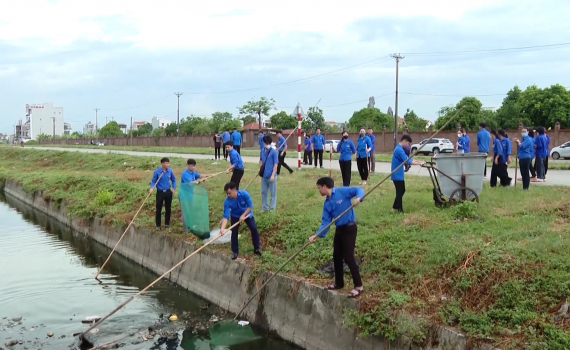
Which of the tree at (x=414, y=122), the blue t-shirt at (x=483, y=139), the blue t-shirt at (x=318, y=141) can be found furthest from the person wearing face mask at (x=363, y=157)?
the tree at (x=414, y=122)

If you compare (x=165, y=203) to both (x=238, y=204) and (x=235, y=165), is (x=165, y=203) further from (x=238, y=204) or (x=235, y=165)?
(x=238, y=204)

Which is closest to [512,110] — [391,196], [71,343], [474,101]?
[474,101]

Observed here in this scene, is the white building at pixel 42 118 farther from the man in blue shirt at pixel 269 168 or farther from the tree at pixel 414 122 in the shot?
the man in blue shirt at pixel 269 168

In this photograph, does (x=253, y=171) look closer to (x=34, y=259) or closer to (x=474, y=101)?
(x=34, y=259)

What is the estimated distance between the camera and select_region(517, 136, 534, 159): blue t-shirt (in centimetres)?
1228

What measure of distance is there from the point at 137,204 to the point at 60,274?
436cm

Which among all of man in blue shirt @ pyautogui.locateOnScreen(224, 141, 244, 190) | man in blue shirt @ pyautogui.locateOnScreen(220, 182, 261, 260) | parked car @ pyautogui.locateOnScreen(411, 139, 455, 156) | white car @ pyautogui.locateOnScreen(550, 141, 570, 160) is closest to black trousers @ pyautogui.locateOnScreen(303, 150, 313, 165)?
man in blue shirt @ pyautogui.locateOnScreen(224, 141, 244, 190)

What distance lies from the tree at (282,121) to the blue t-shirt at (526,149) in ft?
170

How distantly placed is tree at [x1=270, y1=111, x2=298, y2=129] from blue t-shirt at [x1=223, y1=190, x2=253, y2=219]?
54.6 metres

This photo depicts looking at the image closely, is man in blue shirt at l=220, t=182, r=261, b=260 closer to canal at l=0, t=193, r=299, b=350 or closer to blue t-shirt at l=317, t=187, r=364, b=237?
canal at l=0, t=193, r=299, b=350

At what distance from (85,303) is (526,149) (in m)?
10.6

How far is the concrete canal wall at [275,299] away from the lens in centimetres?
677

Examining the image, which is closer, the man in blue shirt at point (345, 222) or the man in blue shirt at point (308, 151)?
the man in blue shirt at point (345, 222)

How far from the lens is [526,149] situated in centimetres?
1234
